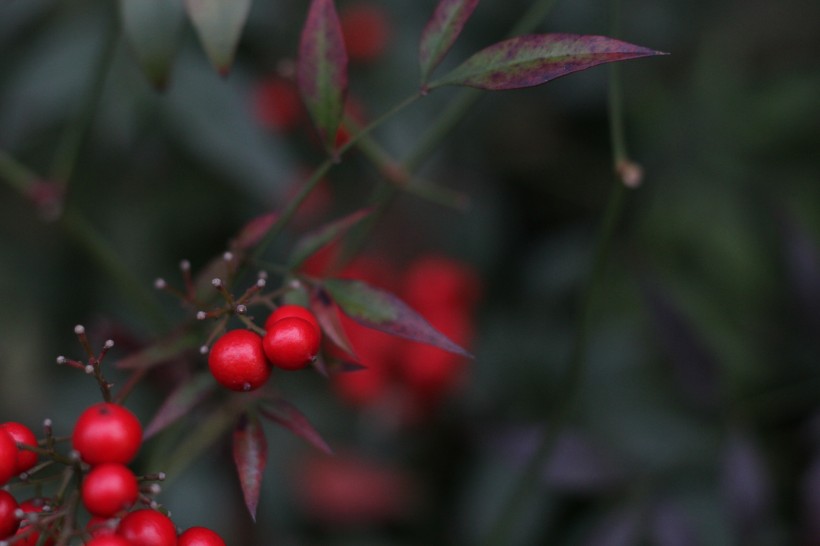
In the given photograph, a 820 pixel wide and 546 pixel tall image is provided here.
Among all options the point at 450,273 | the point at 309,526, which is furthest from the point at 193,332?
the point at 309,526

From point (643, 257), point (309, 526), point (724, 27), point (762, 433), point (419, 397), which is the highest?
point (724, 27)

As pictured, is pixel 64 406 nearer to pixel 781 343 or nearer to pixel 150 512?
pixel 150 512

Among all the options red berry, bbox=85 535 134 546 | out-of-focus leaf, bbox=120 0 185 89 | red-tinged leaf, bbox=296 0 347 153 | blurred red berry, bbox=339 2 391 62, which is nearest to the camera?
red berry, bbox=85 535 134 546

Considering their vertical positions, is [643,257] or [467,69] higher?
[643,257]

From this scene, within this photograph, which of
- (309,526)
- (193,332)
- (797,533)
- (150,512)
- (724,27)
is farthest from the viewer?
(724,27)

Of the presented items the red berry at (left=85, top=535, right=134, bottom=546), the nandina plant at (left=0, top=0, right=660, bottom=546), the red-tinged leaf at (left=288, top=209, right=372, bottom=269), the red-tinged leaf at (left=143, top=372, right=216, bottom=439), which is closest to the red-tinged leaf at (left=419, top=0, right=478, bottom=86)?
the nandina plant at (left=0, top=0, right=660, bottom=546)

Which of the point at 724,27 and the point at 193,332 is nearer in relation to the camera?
the point at 193,332

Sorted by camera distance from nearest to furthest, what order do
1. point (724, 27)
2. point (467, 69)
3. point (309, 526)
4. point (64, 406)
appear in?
1. point (467, 69)
2. point (64, 406)
3. point (309, 526)
4. point (724, 27)

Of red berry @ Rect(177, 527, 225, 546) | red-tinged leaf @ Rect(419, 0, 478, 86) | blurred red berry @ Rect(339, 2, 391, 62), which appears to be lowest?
red berry @ Rect(177, 527, 225, 546)

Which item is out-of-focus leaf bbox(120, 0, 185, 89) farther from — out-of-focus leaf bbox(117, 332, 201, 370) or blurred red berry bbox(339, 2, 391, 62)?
blurred red berry bbox(339, 2, 391, 62)
